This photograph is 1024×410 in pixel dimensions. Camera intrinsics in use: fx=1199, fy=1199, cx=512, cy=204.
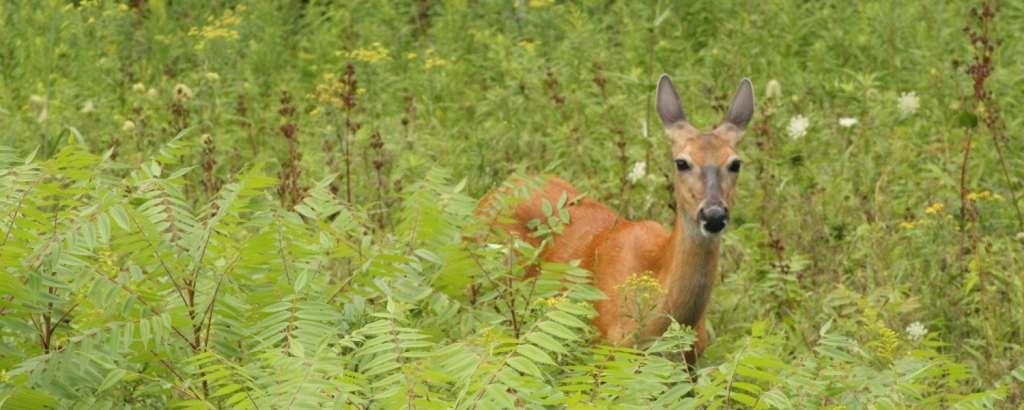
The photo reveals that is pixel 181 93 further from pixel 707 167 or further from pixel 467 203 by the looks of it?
pixel 707 167

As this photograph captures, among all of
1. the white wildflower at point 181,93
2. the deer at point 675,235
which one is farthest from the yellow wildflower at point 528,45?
the deer at point 675,235

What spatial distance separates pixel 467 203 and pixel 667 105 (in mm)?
1578

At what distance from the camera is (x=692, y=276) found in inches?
199

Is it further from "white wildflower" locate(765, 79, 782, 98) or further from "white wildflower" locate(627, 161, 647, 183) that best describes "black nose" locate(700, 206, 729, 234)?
"white wildflower" locate(765, 79, 782, 98)

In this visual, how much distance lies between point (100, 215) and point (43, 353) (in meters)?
0.59

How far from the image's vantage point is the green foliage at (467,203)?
3.30 m

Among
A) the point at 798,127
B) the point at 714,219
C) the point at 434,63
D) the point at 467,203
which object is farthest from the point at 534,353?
the point at 434,63

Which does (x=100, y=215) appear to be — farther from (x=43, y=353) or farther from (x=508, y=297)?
(x=508, y=297)

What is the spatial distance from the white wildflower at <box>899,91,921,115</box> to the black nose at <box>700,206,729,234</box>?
3424mm

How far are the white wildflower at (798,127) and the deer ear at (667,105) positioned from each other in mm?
2187

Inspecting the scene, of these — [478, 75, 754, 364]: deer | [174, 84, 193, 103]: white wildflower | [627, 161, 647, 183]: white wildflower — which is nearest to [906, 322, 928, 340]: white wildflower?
[478, 75, 754, 364]: deer

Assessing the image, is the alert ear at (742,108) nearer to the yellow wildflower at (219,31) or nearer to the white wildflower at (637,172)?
the white wildflower at (637,172)

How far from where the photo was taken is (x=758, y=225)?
22.0ft

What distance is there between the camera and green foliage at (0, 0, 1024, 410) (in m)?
3.30
